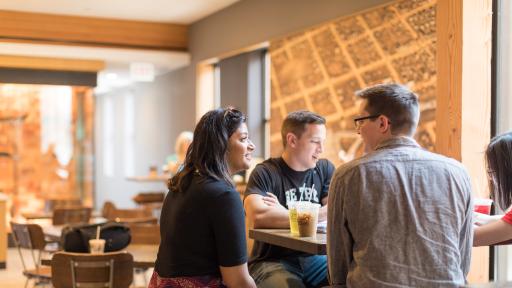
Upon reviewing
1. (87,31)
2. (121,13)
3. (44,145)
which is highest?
(121,13)

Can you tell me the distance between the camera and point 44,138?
12273 millimetres

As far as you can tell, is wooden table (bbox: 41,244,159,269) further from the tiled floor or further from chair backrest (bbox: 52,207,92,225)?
chair backrest (bbox: 52,207,92,225)

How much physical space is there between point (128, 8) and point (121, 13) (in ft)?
1.13

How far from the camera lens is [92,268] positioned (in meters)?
4.30

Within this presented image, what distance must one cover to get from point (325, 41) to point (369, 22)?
802 mm

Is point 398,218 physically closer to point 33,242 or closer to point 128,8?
point 33,242

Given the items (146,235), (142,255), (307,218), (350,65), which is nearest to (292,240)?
(307,218)

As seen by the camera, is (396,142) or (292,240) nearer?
(396,142)

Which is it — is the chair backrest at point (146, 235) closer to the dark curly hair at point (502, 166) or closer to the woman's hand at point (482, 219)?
the woman's hand at point (482, 219)

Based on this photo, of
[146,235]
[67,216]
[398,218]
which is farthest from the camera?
[67,216]

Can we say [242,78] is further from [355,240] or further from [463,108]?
[355,240]

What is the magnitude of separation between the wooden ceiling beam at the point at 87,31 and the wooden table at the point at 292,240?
22.4 ft

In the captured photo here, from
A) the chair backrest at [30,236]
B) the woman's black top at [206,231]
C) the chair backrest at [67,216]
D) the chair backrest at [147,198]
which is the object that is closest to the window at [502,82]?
the woman's black top at [206,231]

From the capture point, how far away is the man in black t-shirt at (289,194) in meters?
3.50
